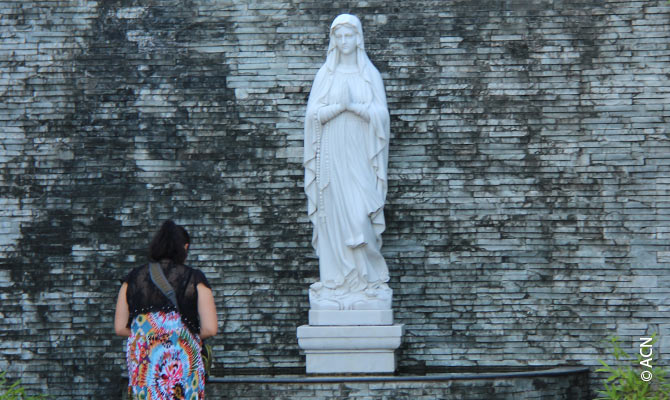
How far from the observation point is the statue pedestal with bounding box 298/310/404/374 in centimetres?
733

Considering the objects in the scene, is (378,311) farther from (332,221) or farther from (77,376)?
(77,376)

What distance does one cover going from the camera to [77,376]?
8422 millimetres

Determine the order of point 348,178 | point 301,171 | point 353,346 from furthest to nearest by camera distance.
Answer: point 301,171, point 348,178, point 353,346

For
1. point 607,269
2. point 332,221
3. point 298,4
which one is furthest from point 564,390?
point 298,4

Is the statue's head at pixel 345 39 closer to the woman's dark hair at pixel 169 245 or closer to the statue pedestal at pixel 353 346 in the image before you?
the statue pedestal at pixel 353 346

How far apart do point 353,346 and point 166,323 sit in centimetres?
201

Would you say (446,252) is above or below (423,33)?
below

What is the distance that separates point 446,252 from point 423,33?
1.62m

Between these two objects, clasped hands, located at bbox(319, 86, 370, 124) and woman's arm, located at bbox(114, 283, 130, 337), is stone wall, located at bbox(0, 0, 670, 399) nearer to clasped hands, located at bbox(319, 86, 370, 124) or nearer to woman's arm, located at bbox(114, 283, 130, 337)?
clasped hands, located at bbox(319, 86, 370, 124)

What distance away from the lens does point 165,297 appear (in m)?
5.57

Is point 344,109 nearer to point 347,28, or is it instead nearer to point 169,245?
point 347,28

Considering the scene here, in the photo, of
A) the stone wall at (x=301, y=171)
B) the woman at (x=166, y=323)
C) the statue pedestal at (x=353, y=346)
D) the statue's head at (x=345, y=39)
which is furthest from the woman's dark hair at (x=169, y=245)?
the stone wall at (x=301, y=171)

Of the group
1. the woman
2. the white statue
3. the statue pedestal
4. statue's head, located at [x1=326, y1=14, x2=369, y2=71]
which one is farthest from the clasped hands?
the woman

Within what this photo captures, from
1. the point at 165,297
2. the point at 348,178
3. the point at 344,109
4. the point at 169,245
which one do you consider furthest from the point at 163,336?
the point at 344,109
